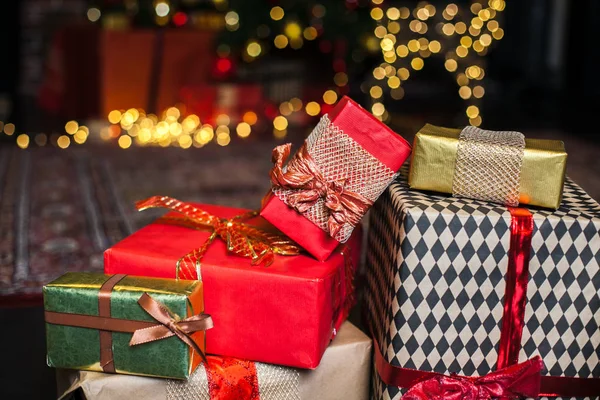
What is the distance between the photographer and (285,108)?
479cm

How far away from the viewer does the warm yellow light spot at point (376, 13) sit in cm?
448

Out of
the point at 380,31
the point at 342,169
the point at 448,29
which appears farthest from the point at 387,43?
the point at 342,169

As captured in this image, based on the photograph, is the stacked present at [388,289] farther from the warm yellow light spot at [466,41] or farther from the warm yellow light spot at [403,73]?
the warm yellow light spot at [466,41]

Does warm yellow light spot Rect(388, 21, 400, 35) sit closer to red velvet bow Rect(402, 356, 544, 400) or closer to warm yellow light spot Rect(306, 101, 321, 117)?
warm yellow light spot Rect(306, 101, 321, 117)

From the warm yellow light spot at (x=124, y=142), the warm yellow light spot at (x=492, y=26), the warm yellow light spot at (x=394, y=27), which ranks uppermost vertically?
the warm yellow light spot at (x=492, y=26)

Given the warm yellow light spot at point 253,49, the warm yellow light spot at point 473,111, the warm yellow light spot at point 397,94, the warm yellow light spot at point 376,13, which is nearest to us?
the warm yellow light spot at point 253,49

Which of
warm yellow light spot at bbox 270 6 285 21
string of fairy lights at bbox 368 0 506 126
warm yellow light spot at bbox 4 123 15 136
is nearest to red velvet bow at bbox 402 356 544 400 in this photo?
warm yellow light spot at bbox 270 6 285 21

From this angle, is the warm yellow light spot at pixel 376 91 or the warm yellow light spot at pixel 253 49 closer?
the warm yellow light spot at pixel 253 49

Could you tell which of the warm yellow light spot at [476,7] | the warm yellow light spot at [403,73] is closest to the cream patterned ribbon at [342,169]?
the warm yellow light spot at [403,73]

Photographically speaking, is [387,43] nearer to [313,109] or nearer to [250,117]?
[313,109]

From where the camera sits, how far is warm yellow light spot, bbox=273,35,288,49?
4387 millimetres

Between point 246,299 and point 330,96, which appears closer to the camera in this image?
point 246,299

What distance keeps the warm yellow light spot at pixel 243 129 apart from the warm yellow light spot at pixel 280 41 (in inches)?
20.5

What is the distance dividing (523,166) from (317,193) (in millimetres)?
341
